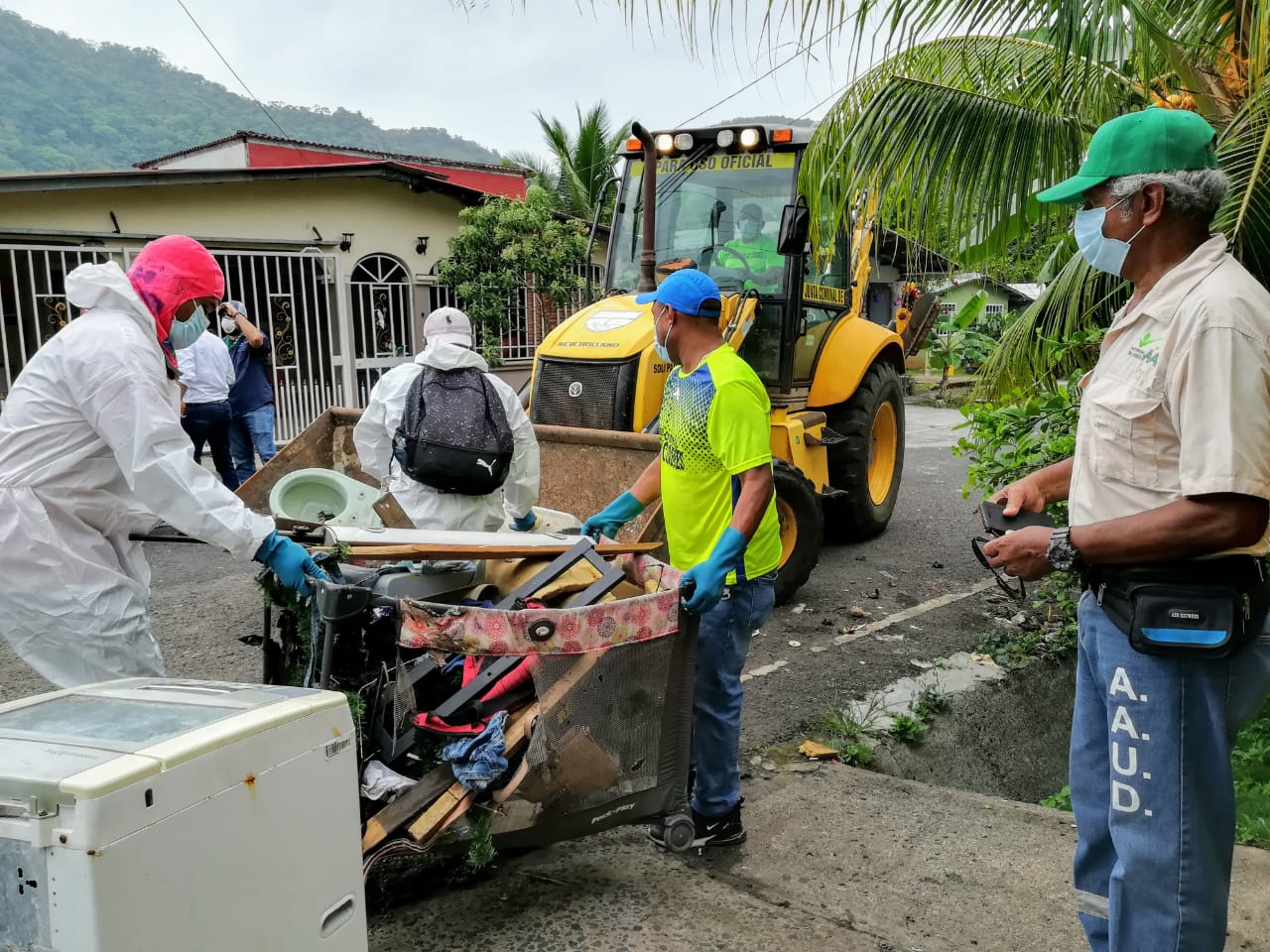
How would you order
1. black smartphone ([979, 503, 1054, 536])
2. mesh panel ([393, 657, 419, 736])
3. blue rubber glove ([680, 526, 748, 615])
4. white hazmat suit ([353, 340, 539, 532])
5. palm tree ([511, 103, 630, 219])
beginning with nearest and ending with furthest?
black smartphone ([979, 503, 1054, 536]) → mesh panel ([393, 657, 419, 736]) → blue rubber glove ([680, 526, 748, 615]) → white hazmat suit ([353, 340, 539, 532]) → palm tree ([511, 103, 630, 219])

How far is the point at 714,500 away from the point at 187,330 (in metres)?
1.70

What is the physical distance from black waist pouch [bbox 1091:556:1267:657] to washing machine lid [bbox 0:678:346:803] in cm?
156

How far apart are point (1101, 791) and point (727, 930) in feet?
3.51

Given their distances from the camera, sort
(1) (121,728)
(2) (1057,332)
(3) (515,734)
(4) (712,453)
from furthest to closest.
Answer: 1. (2) (1057,332)
2. (4) (712,453)
3. (3) (515,734)
4. (1) (121,728)

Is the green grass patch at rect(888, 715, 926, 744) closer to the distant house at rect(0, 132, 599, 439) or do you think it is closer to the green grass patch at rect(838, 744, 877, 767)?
the green grass patch at rect(838, 744, 877, 767)

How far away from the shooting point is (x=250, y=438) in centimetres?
823

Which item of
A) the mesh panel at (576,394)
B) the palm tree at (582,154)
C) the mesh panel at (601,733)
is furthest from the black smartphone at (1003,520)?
the palm tree at (582,154)

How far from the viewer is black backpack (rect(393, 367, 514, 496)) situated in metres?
3.84

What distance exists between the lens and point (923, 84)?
15.4 feet

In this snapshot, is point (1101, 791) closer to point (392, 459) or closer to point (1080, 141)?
point (392, 459)

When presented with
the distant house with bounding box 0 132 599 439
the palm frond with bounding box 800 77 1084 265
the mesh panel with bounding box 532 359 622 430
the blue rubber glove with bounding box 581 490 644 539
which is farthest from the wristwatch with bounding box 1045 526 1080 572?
the distant house with bounding box 0 132 599 439

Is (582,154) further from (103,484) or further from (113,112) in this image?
(113,112)

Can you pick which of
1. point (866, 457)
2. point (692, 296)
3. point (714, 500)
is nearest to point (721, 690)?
point (714, 500)

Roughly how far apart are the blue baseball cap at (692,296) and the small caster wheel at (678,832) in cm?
152
